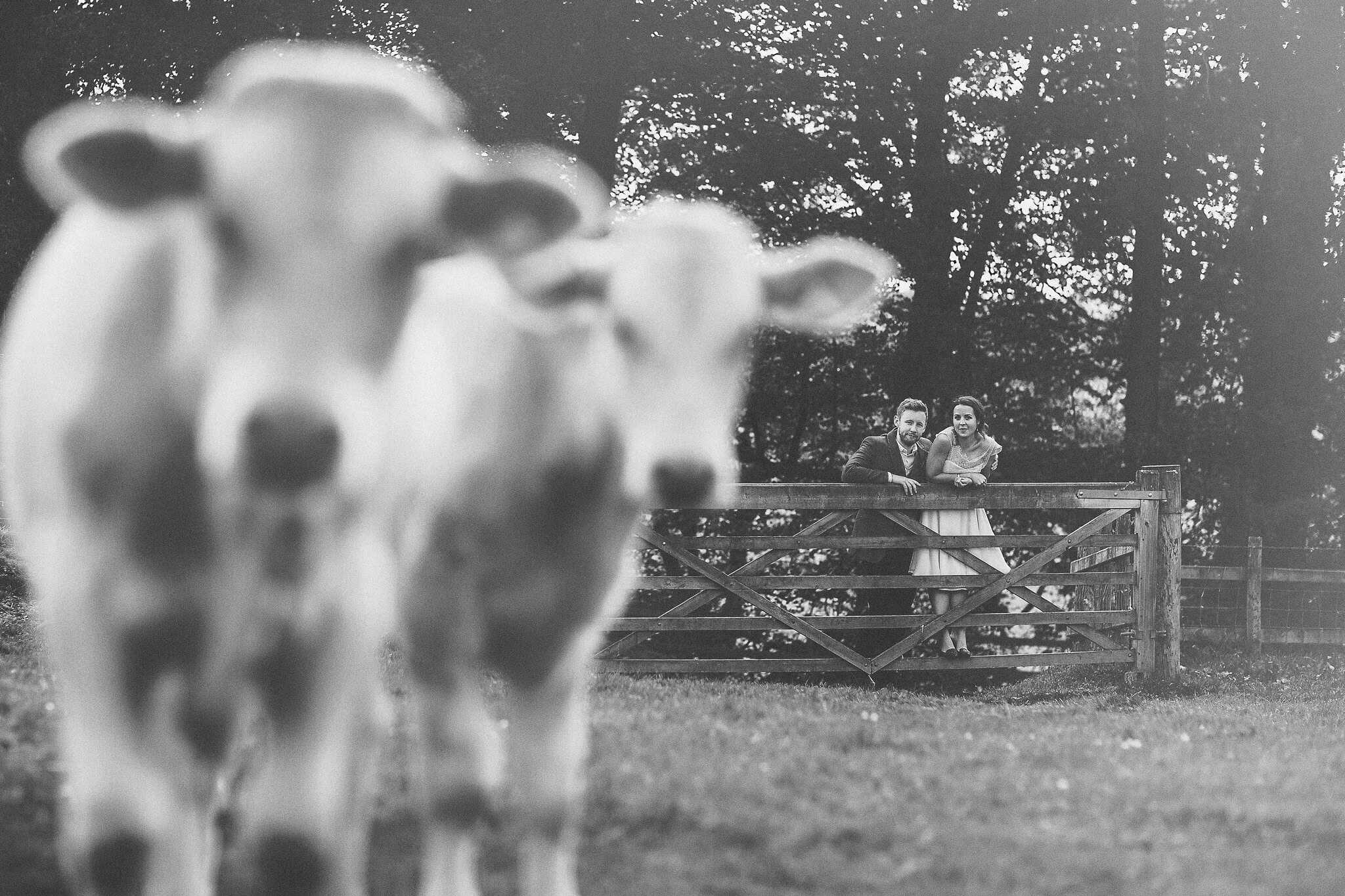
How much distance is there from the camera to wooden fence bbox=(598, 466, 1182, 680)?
11.4 meters

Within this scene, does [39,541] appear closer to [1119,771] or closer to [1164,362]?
[1119,771]

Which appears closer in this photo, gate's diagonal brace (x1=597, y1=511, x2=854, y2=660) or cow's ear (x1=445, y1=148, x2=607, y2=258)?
cow's ear (x1=445, y1=148, x2=607, y2=258)

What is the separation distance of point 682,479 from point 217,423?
1375 mm

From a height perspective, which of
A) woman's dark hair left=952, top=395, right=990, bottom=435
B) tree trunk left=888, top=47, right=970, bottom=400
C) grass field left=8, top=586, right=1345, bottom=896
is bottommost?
grass field left=8, top=586, right=1345, bottom=896

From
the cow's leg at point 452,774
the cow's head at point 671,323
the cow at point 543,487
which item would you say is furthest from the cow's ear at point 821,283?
the cow's leg at point 452,774

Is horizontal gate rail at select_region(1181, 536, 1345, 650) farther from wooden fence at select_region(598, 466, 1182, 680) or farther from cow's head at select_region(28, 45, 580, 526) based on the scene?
cow's head at select_region(28, 45, 580, 526)

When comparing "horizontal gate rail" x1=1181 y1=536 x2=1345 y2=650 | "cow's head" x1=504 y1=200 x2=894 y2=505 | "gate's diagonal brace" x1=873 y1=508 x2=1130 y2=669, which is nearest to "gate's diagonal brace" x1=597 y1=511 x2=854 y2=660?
"gate's diagonal brace" x1=873 y1=508 x2=1130 y2=669

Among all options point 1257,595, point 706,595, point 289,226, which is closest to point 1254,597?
point 1257,595

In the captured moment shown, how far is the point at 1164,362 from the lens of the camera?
18.0m

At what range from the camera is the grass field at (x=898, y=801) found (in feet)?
16.0

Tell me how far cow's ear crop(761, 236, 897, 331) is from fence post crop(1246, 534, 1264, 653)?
32.9 ft

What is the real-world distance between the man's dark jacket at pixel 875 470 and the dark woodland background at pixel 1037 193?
188 inches

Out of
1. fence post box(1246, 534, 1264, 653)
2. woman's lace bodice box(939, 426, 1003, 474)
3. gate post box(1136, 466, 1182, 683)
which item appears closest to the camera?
woman's lace bodice box(939, 426, 1003, 474)

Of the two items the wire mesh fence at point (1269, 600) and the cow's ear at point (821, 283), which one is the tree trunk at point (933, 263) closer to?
the wire mesh fence at point (1269, 600)
